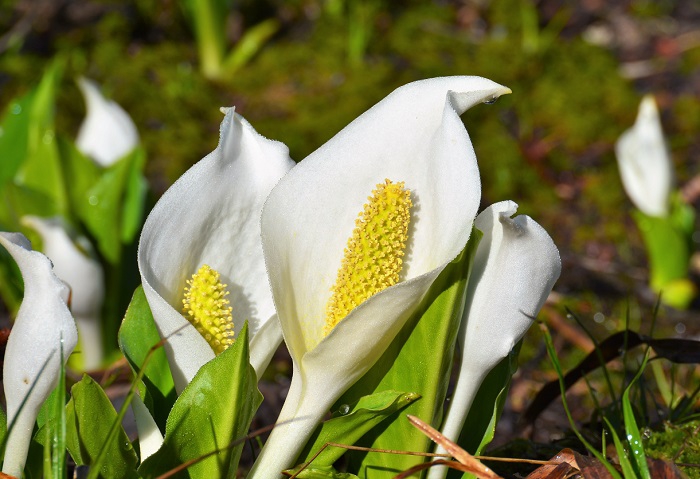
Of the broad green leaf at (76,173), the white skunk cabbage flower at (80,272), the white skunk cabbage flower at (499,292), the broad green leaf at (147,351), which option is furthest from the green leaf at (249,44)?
the white skunk cabbage flower at (499,292)

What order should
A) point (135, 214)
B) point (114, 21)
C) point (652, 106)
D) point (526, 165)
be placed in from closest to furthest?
point (135, 214), point (652, 106), point (526, 165), point (114, 21)

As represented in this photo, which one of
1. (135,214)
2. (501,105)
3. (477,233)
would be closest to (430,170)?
(477,233)

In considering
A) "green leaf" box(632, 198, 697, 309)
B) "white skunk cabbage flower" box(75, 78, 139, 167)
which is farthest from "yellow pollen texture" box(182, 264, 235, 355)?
"green leaf" box(632, 198, 697, 309)

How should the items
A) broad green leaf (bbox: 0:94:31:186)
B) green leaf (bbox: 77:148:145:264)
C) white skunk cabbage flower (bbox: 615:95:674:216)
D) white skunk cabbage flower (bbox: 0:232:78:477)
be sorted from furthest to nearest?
1. white skunk cabbage flower (bbox: 615:95:674:216)
2. broad green leaf (bbox: 0:94:31:186)
3. green leaf (bbox: 77:148:145:264)
4. white skunk cabbage flower (bbox: 0:232:78:477)

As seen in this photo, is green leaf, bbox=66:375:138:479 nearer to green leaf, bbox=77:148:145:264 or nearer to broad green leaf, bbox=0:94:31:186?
green leaf, bbox=77:148:145:264

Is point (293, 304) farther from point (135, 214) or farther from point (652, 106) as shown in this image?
point (652, 106)

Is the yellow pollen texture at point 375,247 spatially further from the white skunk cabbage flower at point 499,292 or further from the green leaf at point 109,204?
the green leaf at point 109,204
